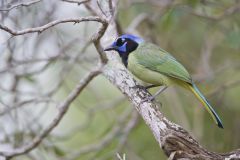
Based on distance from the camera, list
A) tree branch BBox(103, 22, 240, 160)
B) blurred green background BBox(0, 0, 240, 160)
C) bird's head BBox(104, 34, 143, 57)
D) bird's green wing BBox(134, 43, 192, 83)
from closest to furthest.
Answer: tree branch BBox(103, 22, 240, 160) → bird's green wing BBox(134, 43, 192, 83) → bird's head BBox(104, 34, 143, 57) → blurred green background BBox(0, 0, 240, 160)

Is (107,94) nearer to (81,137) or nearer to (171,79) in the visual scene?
(81,137)

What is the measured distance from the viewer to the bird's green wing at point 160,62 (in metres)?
5.32

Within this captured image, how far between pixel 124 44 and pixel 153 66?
36 centimetres

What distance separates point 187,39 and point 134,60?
340cm

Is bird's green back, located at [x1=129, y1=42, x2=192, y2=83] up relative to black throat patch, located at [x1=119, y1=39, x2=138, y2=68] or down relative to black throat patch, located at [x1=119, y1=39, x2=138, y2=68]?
down

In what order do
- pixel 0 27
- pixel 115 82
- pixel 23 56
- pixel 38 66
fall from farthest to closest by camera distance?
pixel 38 66 → pixel 23 56 → pixel 115 82 → pixel 0 27

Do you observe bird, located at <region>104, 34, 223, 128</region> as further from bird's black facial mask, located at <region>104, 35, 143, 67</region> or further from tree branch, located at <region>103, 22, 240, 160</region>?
tree branch, located at <region>103, 22, 240, 160</region>

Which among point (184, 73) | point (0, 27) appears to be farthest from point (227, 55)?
point (0, 27)

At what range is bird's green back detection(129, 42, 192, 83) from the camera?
5.32m

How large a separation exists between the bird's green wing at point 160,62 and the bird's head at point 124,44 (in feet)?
0.27

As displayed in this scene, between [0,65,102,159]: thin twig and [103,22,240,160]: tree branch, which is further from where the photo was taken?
[0,65,102,159]: thin twig

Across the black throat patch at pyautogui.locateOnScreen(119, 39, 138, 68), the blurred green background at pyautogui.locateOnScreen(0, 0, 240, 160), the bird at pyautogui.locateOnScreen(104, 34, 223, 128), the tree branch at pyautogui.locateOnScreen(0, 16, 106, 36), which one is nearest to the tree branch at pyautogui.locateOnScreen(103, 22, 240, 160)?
the bird at pyautogui.locateOnScreen(104, 34, 223, 128)

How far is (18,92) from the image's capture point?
21.8 feet

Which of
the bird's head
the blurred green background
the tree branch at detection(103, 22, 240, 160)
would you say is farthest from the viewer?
the blurred green background
